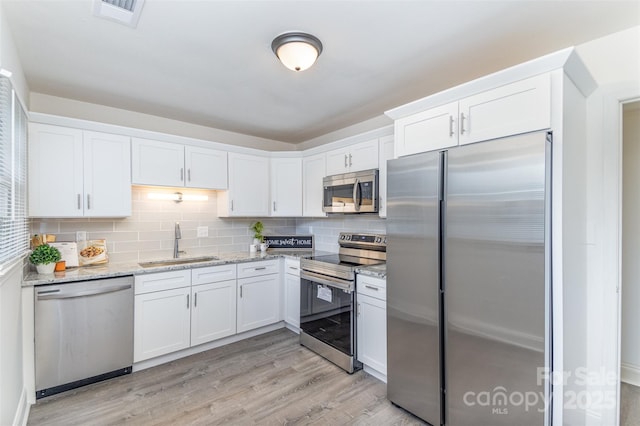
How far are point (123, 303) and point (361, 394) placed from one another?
2.20 meters

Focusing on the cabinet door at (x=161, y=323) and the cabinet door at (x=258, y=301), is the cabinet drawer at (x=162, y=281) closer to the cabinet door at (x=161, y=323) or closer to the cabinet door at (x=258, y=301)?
the cabinet door at (x=161, y=323)

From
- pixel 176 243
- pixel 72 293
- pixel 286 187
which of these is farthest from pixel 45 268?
pixel 286 187

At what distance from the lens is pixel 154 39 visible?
199 centimetres

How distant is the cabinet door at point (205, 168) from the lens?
11.2 feet

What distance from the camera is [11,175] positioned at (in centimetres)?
181

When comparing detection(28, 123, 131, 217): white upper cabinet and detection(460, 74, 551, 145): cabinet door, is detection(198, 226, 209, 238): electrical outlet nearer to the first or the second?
detection(28, 123, 131, 217): white upper cabinet

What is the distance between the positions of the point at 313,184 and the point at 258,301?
1.57m

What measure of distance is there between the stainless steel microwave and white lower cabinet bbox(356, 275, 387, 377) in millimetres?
762

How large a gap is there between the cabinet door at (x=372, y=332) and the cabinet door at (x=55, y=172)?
270 cm

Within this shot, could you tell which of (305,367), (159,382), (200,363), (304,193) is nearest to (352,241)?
(304,193)

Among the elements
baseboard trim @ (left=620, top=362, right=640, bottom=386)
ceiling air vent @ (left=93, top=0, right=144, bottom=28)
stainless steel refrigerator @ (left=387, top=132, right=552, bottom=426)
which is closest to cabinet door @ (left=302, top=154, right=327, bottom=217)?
stainless steel refrigerator @ (left=387, top=132, right=552, bottom=426)

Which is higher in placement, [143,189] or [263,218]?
[143,189]

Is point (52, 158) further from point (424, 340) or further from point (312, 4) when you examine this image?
point (424, 340)

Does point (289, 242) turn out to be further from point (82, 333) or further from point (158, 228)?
point (82, 333)
